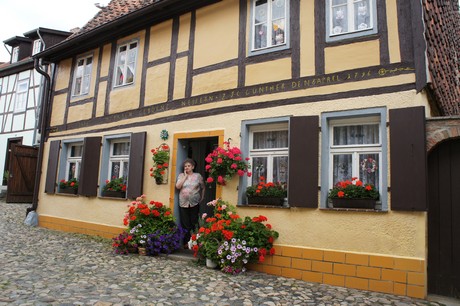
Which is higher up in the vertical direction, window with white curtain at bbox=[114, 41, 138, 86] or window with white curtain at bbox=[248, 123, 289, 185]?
window with white curtain at bbox=[114, 41, 138, 86]

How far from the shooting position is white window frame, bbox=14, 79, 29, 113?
17375 mm

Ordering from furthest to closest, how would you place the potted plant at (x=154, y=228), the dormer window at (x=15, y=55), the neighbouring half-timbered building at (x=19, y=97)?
the dormer window at (x=15, y=55), the neighbouring half-timbered building at (x=19, y=97), the potted plant at (x=154, y=228)

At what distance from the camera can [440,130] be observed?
4.71 metres

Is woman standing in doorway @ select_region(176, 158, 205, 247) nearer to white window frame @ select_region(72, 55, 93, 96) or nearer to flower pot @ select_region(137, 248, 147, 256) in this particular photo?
flower pot @ select_region(137, 248, 147, 256)

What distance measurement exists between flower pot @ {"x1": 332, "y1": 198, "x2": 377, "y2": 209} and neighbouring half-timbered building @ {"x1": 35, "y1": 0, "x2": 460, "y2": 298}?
60 millimetres

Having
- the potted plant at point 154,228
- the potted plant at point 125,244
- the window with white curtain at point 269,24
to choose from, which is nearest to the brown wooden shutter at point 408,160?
the window with white curtain at point 269,24

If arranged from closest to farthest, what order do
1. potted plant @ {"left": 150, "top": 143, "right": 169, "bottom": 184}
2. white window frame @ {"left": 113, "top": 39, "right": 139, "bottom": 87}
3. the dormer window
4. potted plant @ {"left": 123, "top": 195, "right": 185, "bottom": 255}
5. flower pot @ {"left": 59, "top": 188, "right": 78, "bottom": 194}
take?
potted plant @ {"left": 123, "top": 195, "right": 185, "bottom": 255} < potted plant @ {"left": 150, "top": 143, "right": 169, "bottom": 184} < white window frame @ {"left": 113, "top": 39, "right": 139, "bottom": 87} < flower pot @ {"left": 59, "top": 188, "right": 78, "bottom": 194} < the dormer window

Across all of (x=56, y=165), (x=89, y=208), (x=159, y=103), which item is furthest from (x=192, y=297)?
(x=56, y=165)

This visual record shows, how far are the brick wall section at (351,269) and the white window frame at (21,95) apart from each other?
1583 centimetres

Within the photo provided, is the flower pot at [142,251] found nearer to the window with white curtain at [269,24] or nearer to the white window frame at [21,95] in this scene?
the window with white curtain at [269,24]

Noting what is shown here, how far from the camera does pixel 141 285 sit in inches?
185

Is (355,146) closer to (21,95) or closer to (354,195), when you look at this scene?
(354,195)

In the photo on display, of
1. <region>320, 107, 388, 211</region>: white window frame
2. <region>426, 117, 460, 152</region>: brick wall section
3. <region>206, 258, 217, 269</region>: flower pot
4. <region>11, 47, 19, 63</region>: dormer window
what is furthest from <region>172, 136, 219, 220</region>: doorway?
<region>11, 47, 19, 63</region>: dormer window

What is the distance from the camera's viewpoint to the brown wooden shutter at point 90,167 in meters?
8.60
